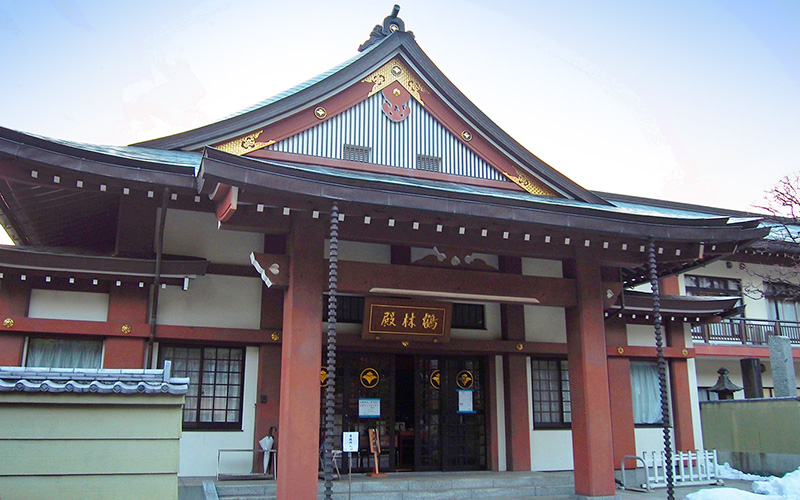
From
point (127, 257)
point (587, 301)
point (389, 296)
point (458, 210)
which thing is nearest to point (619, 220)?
point (587, 301)

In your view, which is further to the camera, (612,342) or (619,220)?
(612,342)

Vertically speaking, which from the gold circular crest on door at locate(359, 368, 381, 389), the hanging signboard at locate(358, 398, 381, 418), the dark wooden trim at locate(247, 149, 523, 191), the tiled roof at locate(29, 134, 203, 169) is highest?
the dark wooden trim at locate(247, 149, 523, 191)

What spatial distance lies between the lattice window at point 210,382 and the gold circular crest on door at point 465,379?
4.56 m

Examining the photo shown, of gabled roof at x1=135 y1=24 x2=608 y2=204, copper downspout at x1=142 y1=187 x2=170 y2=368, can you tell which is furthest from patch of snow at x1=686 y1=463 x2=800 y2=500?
copper downspout at x1=142 y1=187 x2=170 y2=368

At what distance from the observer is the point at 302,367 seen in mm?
9750

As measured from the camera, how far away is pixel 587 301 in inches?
472

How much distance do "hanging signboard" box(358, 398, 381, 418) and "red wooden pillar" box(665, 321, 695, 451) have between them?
7.24m

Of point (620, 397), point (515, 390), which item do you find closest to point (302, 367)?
point (515, 390)

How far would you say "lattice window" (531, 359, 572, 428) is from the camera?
1446 cm

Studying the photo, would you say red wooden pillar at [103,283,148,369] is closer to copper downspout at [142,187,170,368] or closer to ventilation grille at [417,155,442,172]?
copper downspout at [142,187,170,368]

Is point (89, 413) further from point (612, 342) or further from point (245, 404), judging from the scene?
point (612, 342)

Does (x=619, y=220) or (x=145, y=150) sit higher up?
(x=145, y=150)

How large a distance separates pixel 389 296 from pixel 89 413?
594cm

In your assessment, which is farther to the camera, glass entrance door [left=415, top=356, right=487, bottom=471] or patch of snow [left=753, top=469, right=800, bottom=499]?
glass entrance door [left=415, top=356, right=487, bottom=471]
